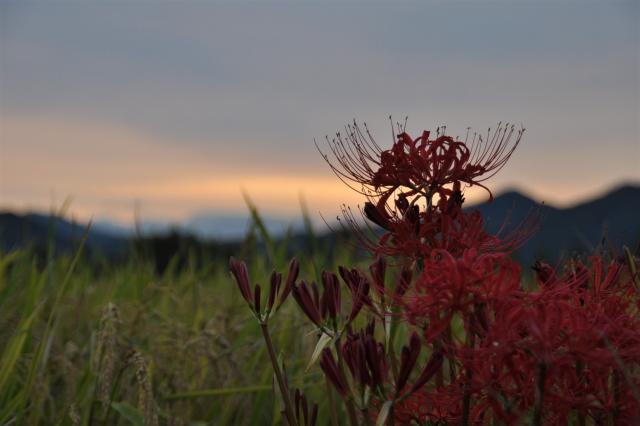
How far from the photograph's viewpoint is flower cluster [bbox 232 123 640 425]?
185 cm

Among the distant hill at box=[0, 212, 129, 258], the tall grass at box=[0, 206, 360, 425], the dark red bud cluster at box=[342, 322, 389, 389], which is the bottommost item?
the tall grass at box=[0, 206, 360, 425]

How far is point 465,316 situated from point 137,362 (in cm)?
148

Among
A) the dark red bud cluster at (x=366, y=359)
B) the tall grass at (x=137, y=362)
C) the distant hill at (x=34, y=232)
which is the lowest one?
the tall grass at (x=137, y=362)

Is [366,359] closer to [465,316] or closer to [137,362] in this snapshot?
[465,316]

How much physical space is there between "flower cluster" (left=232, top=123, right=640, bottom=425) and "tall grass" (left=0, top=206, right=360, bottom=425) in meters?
1.07

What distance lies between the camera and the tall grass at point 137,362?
332cm

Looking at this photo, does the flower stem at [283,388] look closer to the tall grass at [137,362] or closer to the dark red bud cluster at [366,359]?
the dark red bud cluster at [366,359]

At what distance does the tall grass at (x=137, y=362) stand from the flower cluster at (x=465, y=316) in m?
1.07

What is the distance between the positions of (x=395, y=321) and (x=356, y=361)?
502mm

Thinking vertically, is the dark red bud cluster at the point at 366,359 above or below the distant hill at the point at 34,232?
below

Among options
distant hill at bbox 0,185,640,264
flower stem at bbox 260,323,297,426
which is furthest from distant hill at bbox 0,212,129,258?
flower stem at bbox 260,323,297,426

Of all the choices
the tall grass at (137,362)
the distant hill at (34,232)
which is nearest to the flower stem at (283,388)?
the tall grass at (137,362)

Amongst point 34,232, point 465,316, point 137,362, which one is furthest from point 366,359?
point 34,232

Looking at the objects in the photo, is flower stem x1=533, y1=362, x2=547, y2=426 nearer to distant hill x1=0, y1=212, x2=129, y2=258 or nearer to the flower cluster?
the flower cluster
